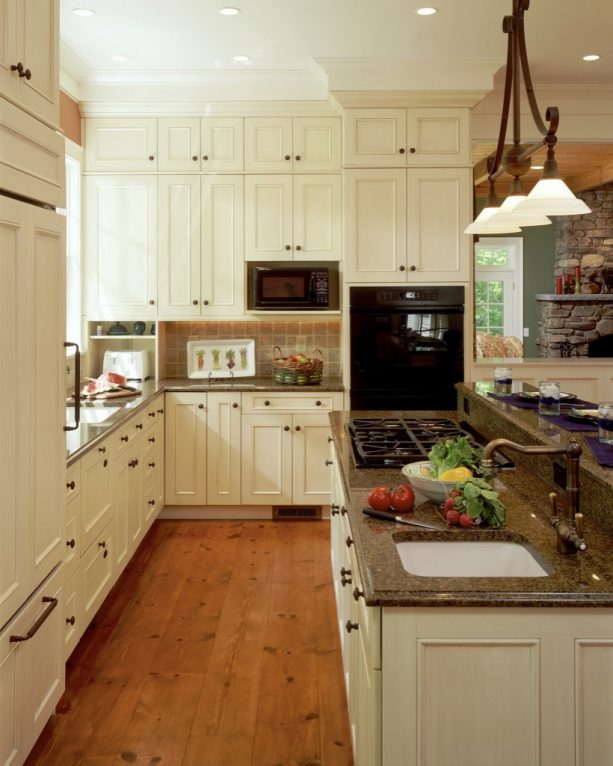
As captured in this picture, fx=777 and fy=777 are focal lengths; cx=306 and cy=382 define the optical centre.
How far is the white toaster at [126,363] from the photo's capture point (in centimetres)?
530

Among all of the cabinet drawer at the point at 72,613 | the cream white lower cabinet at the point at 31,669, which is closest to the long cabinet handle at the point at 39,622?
the cream white lower cabinet at the point at 31,669

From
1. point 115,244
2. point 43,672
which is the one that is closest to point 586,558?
point 43,672

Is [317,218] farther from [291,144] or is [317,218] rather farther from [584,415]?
[584,415]

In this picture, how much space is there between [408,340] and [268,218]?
125 centimetres

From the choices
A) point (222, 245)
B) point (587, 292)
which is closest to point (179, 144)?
point (222, 245)

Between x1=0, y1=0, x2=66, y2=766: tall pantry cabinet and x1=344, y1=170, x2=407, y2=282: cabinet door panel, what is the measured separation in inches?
108

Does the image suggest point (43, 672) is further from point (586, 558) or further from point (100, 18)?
point (100, 18)

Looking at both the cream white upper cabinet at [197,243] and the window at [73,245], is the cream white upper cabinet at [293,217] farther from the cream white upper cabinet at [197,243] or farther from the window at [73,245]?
the window at [73,245]

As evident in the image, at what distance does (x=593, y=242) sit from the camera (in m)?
10.2

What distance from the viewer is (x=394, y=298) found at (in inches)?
197

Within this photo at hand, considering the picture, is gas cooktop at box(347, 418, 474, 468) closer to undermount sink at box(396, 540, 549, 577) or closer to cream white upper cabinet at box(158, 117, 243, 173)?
undermount sink at box(396, 540, 549, 577)

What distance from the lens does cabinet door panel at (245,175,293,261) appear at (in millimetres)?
5191

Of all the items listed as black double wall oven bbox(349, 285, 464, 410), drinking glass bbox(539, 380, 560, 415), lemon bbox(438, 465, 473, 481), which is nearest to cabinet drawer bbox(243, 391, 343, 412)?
black double wall oven bbox(349, 285, 464, 410)

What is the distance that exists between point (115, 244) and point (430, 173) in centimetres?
213
